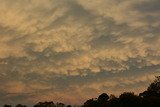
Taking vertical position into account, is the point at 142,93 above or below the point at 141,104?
above

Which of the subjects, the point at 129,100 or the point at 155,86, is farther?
the point at 155,86

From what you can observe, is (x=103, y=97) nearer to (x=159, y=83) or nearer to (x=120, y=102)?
(x=159, y=83)

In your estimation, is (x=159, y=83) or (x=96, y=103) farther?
(x=159, y=83)

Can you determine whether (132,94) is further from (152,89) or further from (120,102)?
(152,89)

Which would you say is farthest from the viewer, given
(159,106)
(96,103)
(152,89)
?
(152,89)

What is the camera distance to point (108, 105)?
110 metres

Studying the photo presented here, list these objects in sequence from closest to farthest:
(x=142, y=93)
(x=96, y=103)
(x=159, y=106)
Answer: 1. (x=159, y=106)
2. (x=96, y=103)
3. (x=142, y=93)

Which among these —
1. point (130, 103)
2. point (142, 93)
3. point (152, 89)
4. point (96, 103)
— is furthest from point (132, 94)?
point (152, 89)

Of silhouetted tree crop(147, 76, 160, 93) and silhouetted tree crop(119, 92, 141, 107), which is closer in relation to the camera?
silhouetted tree crop(119, 92, 141, 107)

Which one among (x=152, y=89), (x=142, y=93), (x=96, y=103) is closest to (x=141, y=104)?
(x=96, y=103)

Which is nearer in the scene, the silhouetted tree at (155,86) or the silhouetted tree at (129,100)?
the silhouetted tree at (129,100)

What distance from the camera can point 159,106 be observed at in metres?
106

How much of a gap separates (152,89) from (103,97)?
82.9 ft

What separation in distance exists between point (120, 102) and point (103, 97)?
202ft
